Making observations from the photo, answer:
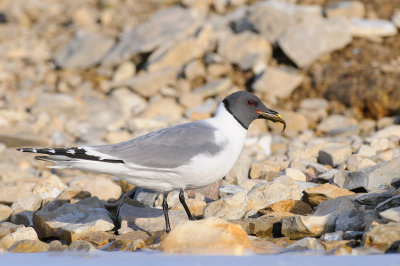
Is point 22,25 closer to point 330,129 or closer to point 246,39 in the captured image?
point 246,39

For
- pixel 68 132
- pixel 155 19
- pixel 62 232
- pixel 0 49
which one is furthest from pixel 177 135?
pixel 0 49

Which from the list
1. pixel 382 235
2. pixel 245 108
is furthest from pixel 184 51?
pixel 382 235

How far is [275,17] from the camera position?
1110 cm

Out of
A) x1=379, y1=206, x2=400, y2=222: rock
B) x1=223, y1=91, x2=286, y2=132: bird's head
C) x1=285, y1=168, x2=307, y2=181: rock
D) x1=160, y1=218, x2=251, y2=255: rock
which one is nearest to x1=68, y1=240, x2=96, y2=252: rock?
x1=160, y1=218, x2=251, y2=255: rock

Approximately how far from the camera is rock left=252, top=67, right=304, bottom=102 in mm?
10148

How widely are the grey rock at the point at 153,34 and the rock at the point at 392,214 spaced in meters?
8.32

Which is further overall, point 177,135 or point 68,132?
point 68,132

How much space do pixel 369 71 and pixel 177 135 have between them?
6.23m

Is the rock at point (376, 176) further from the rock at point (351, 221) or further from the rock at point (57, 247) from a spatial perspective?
the rock at point (57, 247)

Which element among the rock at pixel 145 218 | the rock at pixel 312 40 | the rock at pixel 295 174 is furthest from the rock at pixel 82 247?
the rock at pixel 312 40

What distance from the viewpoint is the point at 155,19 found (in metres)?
12.7

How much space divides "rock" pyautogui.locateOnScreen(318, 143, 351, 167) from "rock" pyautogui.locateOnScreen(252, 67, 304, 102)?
3645mm

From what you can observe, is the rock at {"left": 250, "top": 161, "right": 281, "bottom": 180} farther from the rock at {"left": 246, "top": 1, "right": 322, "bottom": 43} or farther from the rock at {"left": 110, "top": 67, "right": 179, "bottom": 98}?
the rock at {"left": 246, "top": 1, "right": 322, "bottom": 43}

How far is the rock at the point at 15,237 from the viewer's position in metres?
4.45
